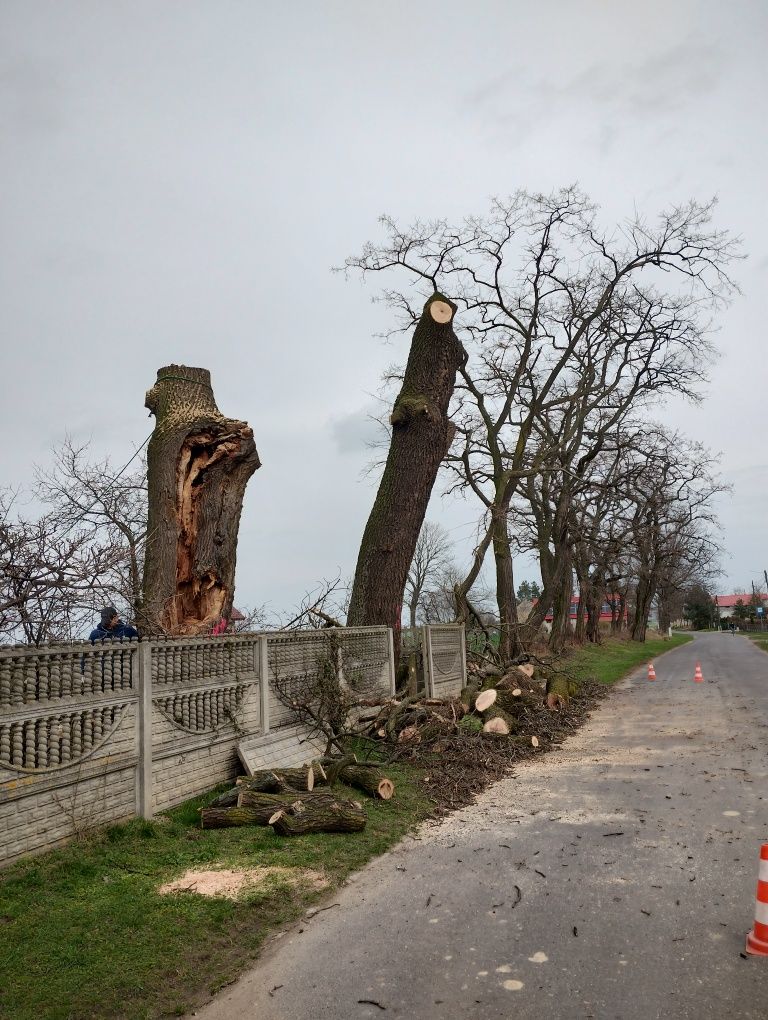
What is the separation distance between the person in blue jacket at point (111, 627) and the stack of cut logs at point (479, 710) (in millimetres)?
3281

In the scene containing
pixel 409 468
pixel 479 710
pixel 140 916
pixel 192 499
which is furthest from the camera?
pixel 409 468

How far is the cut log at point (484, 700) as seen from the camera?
448 inches

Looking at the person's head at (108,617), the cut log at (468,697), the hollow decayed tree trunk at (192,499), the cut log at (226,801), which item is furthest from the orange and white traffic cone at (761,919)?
the cut log at (468,697)

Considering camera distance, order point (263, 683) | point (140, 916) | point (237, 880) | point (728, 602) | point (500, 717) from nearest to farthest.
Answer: point (140, 916), point (237, 880), point (263, 683), point (500, 717), point (728, 602)

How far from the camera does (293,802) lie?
6504 mm

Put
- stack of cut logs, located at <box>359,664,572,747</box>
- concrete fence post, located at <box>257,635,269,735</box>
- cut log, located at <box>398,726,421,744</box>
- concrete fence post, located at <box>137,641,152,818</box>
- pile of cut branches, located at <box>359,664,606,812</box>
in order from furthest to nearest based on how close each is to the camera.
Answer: stack of cut logs, located at <box>359,664,572,747</box>, cut log, located at <box>398,726,421,744</box>, pile of cut branches, located at <box>359,664,606,812</box>, concrete fence post, located at <box>257,635,269,735</box>, concrete fence post, located at <box>137,641,152,818</box>

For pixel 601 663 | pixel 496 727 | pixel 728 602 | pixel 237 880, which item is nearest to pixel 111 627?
pixel 237 880

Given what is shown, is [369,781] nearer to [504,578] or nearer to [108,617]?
[108,617]

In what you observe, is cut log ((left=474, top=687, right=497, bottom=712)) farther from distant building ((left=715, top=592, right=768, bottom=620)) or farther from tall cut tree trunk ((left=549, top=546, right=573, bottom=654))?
distant building ((left=715, top=592, right=768, bottom=620))

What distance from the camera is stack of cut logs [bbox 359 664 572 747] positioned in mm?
9836

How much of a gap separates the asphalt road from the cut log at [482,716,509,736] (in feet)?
7.50

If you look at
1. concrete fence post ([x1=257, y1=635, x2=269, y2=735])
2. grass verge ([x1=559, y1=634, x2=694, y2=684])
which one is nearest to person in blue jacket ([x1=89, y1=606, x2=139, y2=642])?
concrete fence post ([x1=257, y1=635, x2=269, y2=735])

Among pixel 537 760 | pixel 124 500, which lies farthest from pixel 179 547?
pixel 124 500

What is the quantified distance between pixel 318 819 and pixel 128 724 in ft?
5.58
